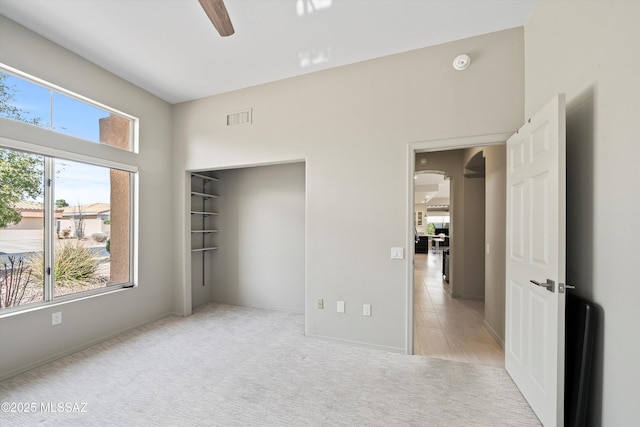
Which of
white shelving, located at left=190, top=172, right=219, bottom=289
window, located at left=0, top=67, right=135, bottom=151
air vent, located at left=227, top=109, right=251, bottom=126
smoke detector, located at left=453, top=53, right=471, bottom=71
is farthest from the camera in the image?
white shelving, located at left=190, top=172, right=219, bottom=289

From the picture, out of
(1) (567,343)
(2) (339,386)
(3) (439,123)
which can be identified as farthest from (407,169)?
(2) (339,386)

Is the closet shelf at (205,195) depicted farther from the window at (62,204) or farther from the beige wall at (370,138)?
the beige wall at (370,138)

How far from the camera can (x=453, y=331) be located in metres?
3.27

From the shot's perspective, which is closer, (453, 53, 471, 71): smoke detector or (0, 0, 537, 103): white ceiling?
(0, 0, 537, 103): white ceiling

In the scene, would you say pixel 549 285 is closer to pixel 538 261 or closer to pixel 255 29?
pixel 538 261

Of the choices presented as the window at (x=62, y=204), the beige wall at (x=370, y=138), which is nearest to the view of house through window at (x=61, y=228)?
the window at (x=62, y=204)

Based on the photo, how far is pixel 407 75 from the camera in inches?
107

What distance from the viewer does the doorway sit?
2.70 meters

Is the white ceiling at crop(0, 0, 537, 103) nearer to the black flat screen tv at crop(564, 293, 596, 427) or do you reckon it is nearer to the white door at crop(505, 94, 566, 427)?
the white door at crop(505, 94, 566, 427)

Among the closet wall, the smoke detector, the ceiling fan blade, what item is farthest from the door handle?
the closet wall

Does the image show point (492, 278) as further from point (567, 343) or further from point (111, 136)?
point (111, 136)

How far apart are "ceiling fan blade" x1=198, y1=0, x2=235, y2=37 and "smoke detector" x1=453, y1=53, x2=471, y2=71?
82.9 inches

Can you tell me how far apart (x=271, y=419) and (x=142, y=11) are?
344 centimetres

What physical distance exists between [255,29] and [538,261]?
306 cm
